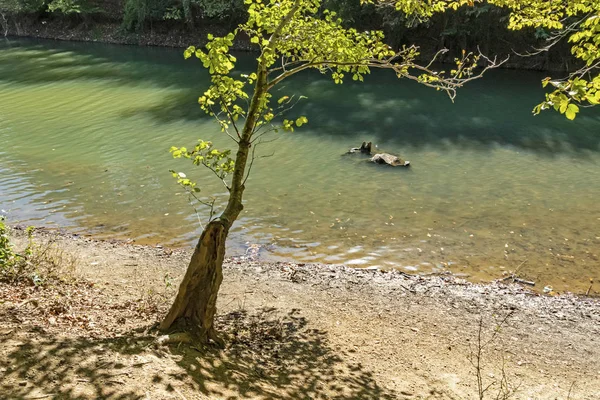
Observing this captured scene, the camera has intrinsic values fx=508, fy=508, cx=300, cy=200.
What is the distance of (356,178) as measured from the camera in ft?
48.5

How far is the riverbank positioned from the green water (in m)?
1.26

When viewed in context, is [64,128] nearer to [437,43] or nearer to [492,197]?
[492,197]

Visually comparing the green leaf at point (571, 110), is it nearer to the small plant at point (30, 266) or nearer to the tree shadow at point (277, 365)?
the tree shadow at point (277, 365)

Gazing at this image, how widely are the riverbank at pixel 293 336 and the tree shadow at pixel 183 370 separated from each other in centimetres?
2

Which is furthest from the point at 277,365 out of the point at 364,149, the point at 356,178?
the point at 364,149

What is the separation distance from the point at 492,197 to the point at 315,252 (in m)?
5.63

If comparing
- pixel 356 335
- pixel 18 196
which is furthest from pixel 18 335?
pixel 18 196

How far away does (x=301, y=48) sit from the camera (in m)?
6.31

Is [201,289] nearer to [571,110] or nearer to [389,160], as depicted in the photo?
[571,110]

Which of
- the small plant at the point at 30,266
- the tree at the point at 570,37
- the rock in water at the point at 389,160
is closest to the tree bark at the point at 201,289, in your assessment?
the small plant at the point at 30,266

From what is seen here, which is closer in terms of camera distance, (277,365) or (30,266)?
(277,365)

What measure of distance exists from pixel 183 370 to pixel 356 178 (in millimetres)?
10695

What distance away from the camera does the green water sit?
10.8 meters

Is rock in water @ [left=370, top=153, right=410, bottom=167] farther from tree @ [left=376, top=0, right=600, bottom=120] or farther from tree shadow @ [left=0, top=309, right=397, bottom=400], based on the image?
tree shadow @ [left=0, top=309, right=397, bottom=400]
